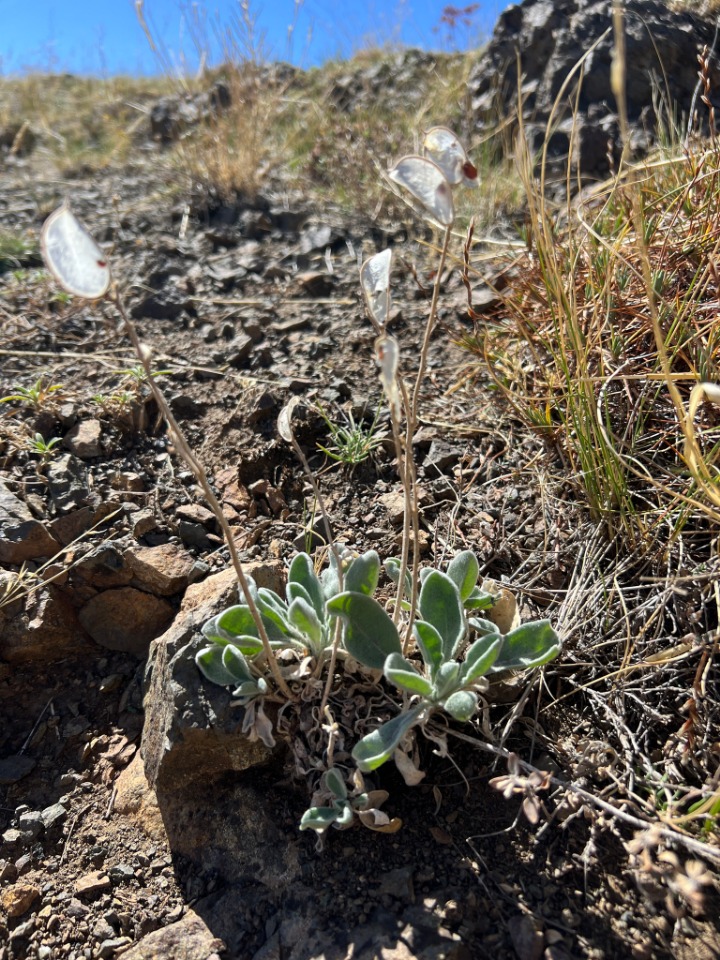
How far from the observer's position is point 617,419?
1.98 m

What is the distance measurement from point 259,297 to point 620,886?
2.58 metres

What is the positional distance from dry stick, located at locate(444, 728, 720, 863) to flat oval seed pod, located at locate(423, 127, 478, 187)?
1.03m

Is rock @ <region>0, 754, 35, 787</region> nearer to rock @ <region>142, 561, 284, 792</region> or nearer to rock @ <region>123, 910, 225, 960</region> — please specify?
rock @ <region>142, 561, 284, 792</region>

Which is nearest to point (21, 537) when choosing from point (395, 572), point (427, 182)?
point (395, 572)

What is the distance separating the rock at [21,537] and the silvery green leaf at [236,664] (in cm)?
84

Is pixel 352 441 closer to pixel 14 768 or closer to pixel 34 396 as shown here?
pixel 34 396

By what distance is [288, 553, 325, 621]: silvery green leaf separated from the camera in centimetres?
162

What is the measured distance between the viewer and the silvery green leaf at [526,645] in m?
1.48

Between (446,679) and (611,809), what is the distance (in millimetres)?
367

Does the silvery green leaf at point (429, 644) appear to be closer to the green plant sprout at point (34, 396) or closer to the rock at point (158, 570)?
the rock at point (158, 570)

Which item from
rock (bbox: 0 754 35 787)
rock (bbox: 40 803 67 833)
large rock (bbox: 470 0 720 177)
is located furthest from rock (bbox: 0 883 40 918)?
large rock (bbox: 470 0 720 177)

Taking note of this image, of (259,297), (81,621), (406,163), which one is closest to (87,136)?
(259,297)

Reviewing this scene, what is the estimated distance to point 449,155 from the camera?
1146mm

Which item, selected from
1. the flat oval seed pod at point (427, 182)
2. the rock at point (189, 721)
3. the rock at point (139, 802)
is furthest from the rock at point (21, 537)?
the flat oval seed pod at point (427, 182)
